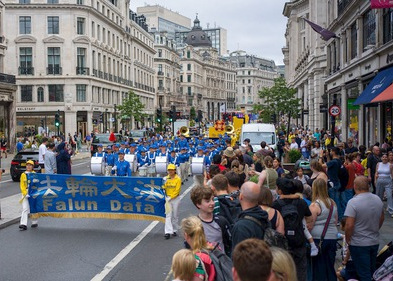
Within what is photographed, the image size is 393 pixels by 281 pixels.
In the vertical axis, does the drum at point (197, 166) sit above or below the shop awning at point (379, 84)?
below

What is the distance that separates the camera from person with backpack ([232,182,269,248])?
17.3ft

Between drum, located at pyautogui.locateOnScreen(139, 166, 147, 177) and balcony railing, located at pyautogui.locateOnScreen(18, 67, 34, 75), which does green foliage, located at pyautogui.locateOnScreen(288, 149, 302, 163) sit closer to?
drum, located at pyautogui.locateOnScreen(139, 166, 147, 177)

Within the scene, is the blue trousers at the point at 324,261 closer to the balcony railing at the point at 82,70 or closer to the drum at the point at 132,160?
the drum at the point at 132,160

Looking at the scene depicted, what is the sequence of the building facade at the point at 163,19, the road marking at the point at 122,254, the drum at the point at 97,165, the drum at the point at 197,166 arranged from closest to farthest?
1. the road marking at the point at 122,254
2. the drum at the point at 97,165
3. the drum at the point at 197,166
4. the building facade at the point at 163,19

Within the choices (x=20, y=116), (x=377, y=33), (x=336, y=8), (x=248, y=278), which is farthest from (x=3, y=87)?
(x=248, y=278)

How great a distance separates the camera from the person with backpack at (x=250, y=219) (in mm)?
5281

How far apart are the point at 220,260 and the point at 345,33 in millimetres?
29824

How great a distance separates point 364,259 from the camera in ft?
22.8

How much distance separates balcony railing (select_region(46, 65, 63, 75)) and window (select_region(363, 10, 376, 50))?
40356 mm

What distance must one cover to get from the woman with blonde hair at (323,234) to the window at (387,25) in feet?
55.7

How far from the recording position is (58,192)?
42.5 feet

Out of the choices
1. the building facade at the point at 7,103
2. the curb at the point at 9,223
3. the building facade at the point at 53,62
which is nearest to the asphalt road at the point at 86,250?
the curb at the point at 9,223

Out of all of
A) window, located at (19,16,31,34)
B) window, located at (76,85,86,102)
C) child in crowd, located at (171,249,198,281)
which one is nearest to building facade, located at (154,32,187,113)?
window, located at (76,85,86,102)

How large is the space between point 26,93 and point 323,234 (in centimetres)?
5777
